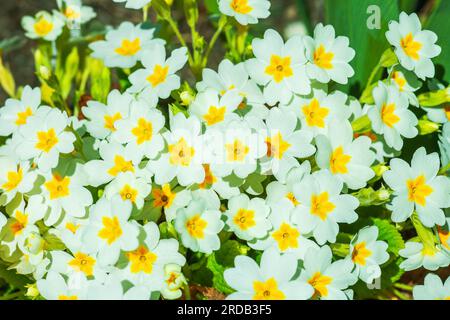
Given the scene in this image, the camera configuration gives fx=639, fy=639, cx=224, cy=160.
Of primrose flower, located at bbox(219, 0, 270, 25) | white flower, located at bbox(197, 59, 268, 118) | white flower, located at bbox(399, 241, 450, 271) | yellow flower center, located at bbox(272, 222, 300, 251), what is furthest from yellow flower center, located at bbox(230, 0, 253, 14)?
white flower, located at bbox(399, 241, 450, 271)

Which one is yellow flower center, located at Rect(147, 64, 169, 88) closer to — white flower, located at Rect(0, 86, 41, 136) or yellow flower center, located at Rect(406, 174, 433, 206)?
white flower, located at Rect(0, 86, 41, 136)

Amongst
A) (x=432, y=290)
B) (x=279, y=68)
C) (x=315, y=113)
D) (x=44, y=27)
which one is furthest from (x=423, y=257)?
(x=44, y=27)

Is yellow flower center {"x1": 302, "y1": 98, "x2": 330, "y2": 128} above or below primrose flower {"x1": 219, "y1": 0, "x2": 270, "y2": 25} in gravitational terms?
below

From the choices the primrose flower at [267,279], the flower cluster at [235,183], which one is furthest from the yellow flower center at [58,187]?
the primrose flower at [267,279]

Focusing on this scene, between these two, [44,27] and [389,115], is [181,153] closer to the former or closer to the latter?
[389,115]

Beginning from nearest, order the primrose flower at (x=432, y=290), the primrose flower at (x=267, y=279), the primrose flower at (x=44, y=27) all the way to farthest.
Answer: the primrose flower at (x=267, y=279), the primrose flower at (x=432, y=290), the primrose flower at (x=44, y=27)

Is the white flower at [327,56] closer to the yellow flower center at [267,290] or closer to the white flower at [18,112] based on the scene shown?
the yellow flower center at [267,290]

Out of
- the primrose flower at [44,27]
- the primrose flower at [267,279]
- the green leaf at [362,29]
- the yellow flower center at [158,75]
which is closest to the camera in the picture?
the primrose flower at [267,279]

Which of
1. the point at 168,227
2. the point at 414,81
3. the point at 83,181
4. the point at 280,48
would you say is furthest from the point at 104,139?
the point at 414,81
